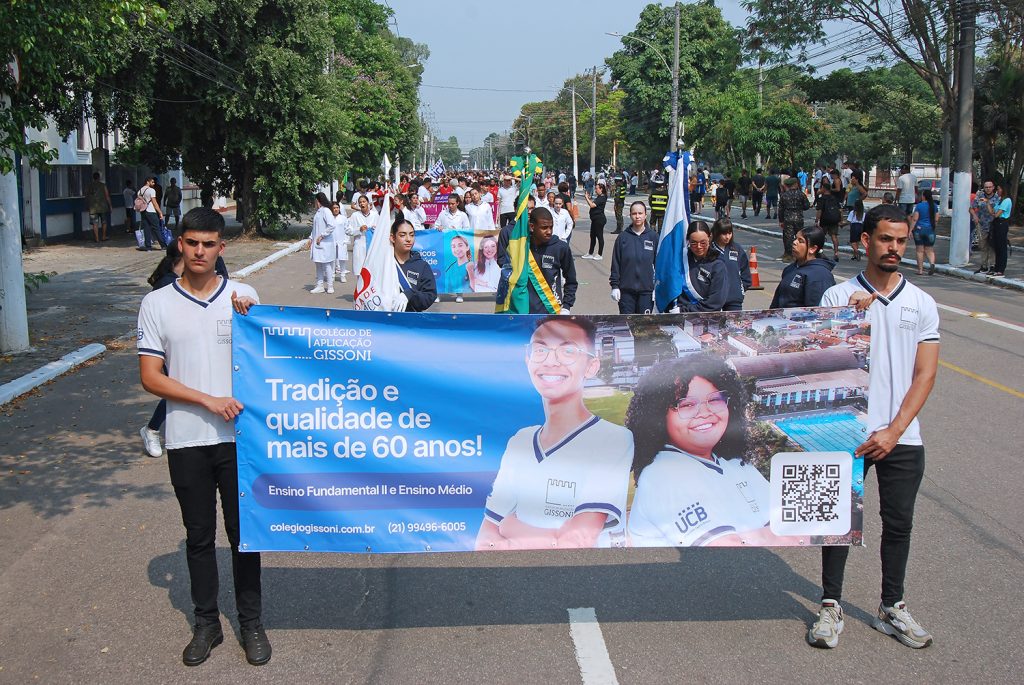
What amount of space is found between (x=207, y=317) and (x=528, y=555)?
2531 millimetres

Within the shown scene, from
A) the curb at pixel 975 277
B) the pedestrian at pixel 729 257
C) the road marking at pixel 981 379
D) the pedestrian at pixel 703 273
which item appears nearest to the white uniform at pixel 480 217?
the curb at pixel 975 277

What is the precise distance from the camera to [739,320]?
4980mm

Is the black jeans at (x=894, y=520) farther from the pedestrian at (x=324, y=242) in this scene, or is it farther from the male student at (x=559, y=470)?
the pedestrian at (x=324, y=242)

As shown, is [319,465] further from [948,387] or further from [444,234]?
[444,234]

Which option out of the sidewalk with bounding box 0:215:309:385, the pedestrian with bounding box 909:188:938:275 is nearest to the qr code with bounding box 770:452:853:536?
the sidewalk with bounding box 0:215:309:385

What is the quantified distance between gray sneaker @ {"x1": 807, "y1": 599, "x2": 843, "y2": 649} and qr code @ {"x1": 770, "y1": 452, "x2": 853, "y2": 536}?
34cm

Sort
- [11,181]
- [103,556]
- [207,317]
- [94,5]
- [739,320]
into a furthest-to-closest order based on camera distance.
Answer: [11,181] < [94,5] < [103,556] < [739,320] < [207,317]

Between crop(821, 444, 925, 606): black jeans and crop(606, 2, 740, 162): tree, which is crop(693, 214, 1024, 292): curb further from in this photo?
crop(606, 2, 740, 162): tree

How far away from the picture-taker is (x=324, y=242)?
18375mm

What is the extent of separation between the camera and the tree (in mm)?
73312

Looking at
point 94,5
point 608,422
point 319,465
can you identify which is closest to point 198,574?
point 319,465

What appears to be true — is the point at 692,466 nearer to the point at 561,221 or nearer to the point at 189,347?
the point at 189,347

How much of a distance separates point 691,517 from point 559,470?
0.66m

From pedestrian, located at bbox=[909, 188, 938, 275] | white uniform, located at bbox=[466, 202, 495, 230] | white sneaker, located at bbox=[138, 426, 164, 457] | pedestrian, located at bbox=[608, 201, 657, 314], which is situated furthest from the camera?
white uniform, located at bbox=[466, 202, 495, 230]
